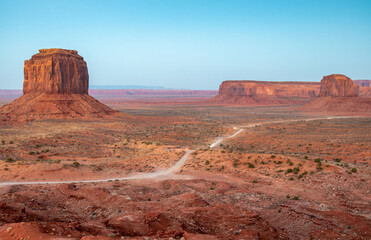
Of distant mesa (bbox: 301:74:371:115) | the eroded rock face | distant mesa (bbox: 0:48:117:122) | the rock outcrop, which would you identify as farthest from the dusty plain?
the rock outcrop

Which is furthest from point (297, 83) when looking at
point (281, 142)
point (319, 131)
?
point (281, 142)

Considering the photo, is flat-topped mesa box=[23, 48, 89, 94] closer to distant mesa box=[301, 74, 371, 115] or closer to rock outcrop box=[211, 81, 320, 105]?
distant mesa box=[301, 74, 371, 115]

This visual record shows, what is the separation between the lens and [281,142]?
42.1 metres

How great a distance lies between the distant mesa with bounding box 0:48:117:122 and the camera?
67.8 m

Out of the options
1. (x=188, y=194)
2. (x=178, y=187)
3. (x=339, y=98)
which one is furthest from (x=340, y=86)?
(x=188, y=194)

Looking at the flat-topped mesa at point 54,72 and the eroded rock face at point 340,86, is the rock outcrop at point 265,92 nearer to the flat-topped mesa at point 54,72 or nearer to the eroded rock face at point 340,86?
the eroded rock face at point 340,86

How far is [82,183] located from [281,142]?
2845 centimetres

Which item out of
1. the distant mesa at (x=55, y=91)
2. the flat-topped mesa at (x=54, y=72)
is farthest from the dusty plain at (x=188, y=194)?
the flat-topped mesa at (x=54, y=72)

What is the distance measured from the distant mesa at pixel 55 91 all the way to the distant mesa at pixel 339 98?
7589cm

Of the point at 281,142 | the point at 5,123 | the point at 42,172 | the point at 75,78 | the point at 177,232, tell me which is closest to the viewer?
the point at 177,232

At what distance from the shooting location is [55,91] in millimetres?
72688

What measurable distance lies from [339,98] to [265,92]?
58202 millimetres

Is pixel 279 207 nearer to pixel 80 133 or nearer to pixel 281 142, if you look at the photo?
pixel 281 142

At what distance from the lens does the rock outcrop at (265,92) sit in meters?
165
